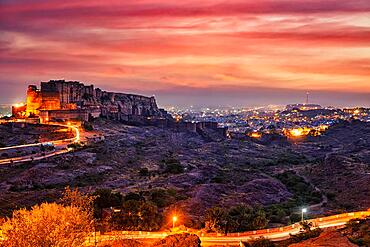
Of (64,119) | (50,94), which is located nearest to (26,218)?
(64,119)

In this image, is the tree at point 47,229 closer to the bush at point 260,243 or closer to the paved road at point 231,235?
the paved road at point 231,235

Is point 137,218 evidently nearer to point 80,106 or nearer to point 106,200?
point 106,200

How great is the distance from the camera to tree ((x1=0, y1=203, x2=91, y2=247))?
20.7 m

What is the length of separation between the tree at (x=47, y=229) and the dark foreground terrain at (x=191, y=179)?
43.7 ft

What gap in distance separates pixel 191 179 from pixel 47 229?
3548 cm

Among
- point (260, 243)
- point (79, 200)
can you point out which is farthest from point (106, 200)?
point (260, 243)

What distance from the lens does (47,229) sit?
2147 cm

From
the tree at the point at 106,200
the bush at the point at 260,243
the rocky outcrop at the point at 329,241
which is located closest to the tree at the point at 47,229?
the bush at the point at 260,243

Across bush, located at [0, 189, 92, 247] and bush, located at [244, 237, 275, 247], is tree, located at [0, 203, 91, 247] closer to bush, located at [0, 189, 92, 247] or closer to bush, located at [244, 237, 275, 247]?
bush, located at [0, 189, 92, 247]

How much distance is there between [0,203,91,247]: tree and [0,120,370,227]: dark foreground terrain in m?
13.3

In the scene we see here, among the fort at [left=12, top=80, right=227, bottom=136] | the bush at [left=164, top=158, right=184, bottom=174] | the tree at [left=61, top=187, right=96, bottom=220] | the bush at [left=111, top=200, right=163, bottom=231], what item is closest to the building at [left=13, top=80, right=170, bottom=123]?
the fort at [left=12, top=80, right=227, bottom=136]

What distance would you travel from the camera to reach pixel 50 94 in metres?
96.8

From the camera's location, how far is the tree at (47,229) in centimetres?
2070

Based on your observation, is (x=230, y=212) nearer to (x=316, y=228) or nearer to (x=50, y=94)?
(x=316, y=228)
